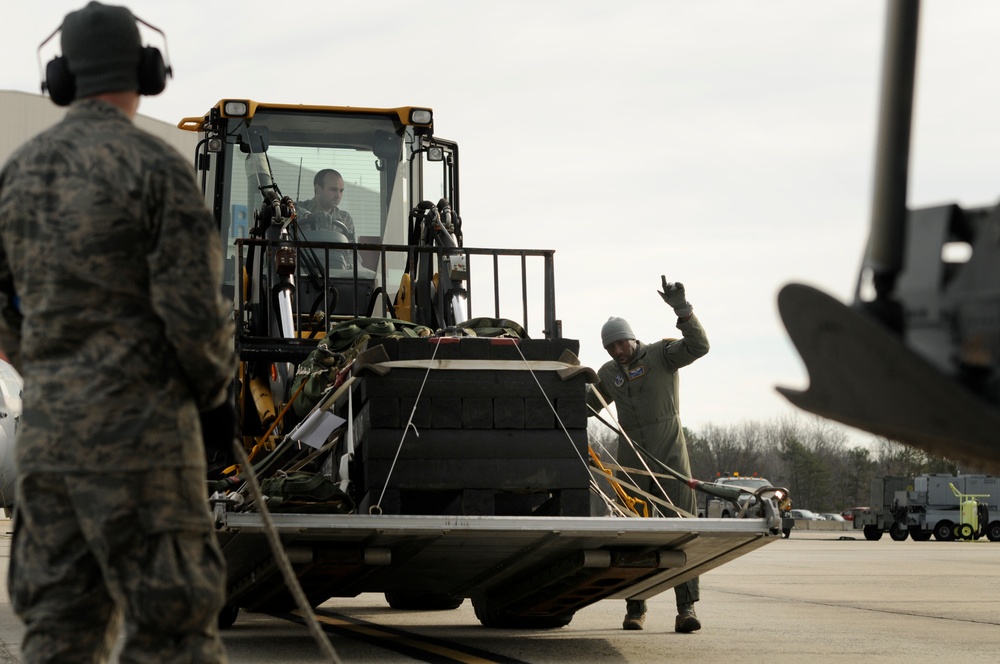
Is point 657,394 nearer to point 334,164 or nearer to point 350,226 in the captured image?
point 350,226

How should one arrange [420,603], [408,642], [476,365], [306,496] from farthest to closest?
[420,603] → [408,642] → [476,365] → [306,496]

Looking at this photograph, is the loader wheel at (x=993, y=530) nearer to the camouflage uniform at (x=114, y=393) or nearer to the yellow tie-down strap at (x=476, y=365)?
the yellow tie-down strap at (x=476, y=365)

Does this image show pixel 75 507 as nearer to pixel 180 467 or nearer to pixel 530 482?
pixel 180 467

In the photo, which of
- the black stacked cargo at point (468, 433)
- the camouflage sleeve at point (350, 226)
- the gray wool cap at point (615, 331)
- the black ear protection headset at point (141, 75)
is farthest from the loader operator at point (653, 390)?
the black ear protection headset at point (141, 75)

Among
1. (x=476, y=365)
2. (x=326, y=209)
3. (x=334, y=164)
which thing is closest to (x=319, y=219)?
A: (x=326, y=209)

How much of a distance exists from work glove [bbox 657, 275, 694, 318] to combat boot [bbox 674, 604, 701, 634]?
1.87 meters

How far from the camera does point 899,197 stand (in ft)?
7.40

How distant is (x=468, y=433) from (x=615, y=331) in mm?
2585

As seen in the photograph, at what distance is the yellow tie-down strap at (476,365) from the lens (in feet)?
22.2

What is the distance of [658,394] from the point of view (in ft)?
29.9

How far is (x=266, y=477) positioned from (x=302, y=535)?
964mm

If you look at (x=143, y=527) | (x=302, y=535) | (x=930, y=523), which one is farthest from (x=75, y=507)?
(x=930, y=523)

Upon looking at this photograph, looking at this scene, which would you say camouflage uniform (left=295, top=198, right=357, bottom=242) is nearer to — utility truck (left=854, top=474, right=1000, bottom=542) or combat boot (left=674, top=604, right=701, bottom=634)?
combat boot (left=674, top=604, right=701, bottom=634)

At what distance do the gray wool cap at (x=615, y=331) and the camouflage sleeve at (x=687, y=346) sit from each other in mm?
270
